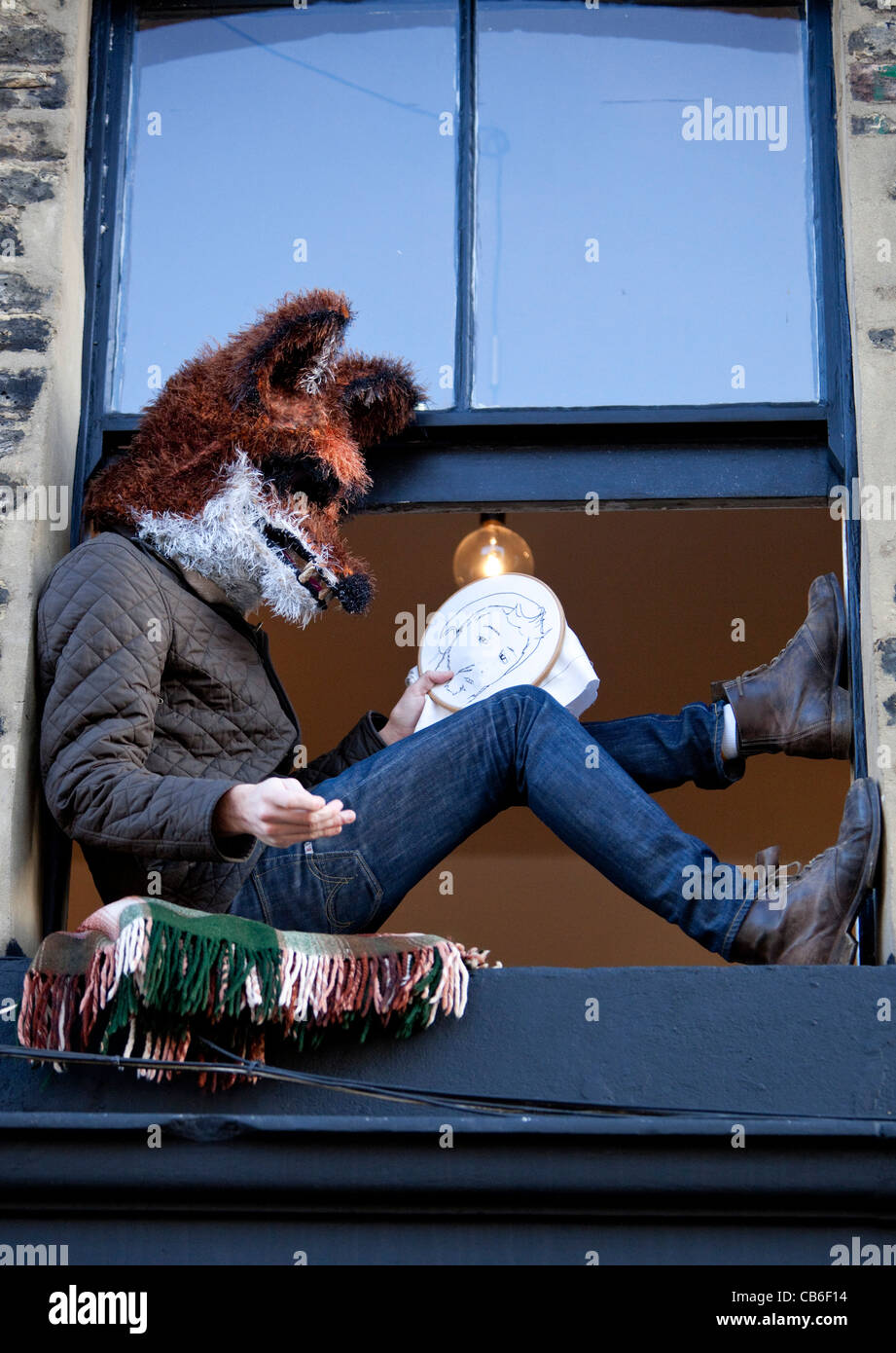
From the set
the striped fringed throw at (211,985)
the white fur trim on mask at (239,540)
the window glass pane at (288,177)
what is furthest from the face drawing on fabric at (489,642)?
the striped fringed throw at (211,985)

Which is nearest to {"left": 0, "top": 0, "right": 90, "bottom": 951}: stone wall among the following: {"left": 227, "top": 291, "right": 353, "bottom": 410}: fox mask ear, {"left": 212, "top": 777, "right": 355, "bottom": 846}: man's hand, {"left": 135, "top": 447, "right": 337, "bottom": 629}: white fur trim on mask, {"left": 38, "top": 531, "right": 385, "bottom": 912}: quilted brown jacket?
{"left": 38, "top": 531, "right": 385, "bottom": 912}: quilted brown jacket

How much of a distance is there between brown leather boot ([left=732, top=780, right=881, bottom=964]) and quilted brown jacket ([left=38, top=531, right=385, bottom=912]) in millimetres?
837

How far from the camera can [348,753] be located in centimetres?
355

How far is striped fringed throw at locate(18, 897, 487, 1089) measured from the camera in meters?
2.60

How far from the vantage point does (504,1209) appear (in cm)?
253

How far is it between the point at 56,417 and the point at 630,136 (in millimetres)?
1318

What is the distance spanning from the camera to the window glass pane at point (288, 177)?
3.50m

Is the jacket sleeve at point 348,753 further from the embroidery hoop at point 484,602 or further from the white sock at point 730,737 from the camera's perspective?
the white sock at point 730,737

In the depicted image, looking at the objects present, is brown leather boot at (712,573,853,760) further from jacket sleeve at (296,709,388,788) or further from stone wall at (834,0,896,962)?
jacket sleeve at (296,709,388,788)

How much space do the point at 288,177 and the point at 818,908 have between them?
6.14 feet

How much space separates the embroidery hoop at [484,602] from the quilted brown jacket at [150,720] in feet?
1.01

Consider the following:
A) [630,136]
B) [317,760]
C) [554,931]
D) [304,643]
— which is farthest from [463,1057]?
[554,931]

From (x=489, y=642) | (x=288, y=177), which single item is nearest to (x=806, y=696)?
(x=489, y=642)

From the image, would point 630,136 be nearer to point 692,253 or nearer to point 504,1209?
point 692,253
